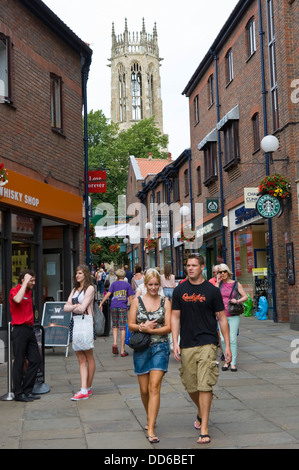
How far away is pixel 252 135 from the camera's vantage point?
20.7 m

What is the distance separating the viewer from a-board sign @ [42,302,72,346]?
1286 cm

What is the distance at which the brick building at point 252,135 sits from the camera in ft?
54.2

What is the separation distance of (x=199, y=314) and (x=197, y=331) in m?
0.17

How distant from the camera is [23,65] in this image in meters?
14.2

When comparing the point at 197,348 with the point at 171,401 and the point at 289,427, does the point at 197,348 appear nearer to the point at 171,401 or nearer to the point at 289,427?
the point at 289,427

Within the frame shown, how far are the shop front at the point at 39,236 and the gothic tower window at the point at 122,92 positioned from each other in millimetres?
87723

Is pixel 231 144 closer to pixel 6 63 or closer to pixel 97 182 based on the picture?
pixel 97 182

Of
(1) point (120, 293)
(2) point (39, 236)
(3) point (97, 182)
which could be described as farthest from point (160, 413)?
(3) point (97, 182)

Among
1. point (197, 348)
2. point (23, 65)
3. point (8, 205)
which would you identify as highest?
point (23, 65)

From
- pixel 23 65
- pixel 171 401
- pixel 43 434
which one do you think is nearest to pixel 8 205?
pixel 23 65

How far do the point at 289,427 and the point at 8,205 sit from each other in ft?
26.8
